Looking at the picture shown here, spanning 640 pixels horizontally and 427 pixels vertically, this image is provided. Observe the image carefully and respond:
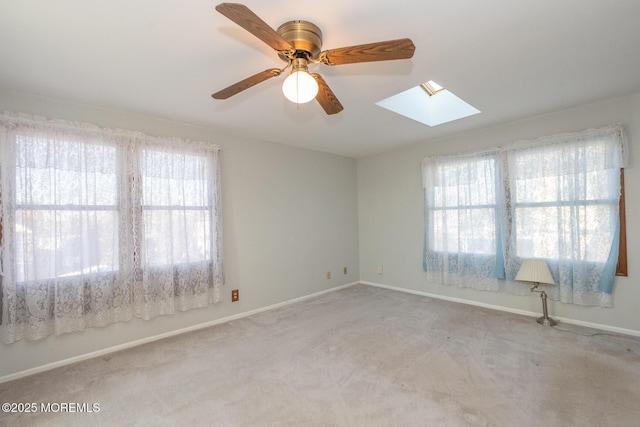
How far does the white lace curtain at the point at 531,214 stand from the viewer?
9.07 ft

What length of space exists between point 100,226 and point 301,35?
235 centimetres

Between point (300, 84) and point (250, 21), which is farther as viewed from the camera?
point (300, 84)

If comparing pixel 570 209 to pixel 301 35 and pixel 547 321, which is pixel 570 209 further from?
pixel 301 35

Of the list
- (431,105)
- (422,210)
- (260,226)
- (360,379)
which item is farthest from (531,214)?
(260,226)

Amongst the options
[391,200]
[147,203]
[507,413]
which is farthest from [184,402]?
[391,200]

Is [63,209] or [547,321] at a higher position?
[63,209]

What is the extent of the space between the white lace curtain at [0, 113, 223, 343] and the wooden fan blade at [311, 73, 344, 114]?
1.76 meters

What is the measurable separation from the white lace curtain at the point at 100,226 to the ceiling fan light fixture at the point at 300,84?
1.95m

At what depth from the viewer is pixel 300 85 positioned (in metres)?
1.48

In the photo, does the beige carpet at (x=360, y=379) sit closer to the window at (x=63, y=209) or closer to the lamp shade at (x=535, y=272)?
the lamp shade at (x=535, y=272)

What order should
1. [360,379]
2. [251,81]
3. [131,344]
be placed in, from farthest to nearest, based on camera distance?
[131,344]
[360,379]
[251,81]

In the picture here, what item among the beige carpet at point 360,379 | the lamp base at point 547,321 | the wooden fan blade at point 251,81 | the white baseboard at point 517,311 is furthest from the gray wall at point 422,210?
the wooden fan blade at point 251,81

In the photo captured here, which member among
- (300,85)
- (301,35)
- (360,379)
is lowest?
(360,379)

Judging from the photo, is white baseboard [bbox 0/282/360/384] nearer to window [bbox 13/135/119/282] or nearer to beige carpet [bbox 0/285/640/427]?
beige carpet [bbox 0/285/640/427]
